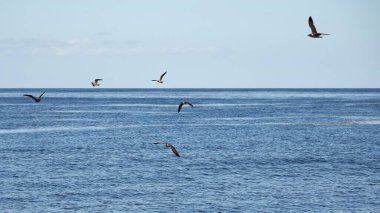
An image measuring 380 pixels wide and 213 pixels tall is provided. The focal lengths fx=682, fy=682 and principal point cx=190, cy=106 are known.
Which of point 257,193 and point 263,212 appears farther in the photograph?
point 257,193

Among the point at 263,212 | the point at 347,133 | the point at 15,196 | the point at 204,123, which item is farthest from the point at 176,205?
the point at 204,123

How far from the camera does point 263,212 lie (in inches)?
1741

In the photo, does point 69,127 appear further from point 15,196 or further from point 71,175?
point 15,196

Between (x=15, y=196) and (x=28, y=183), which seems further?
(x=28, y=183)

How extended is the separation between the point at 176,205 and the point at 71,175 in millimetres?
15367

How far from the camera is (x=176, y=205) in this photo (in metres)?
45.9

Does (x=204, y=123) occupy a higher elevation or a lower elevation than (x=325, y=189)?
higher

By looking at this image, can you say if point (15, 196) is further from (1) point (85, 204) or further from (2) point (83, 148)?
(2) point (83, 148)

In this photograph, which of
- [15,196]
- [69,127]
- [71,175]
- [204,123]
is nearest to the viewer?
[15,196]

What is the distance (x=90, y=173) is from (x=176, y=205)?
617 inches

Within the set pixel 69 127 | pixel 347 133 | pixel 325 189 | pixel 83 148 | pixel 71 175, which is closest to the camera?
pixel 325 189

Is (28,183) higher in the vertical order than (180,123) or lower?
lower

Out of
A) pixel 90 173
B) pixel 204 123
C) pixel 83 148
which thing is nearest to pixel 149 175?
pixel 90 173

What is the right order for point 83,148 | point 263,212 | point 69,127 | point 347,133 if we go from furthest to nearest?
point 69,127
point 347,133
point 83,148
point 263,212
